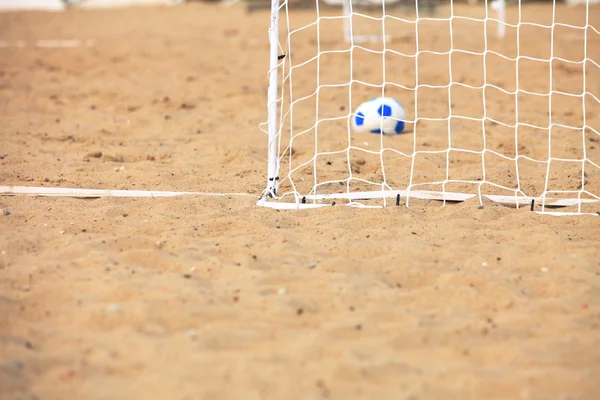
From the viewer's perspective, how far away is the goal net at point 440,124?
15.9 feet

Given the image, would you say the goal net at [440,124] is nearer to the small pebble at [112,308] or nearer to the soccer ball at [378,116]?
the soccer ball at [378,116]

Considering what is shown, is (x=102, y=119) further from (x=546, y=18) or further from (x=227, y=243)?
(x=546, y=18)

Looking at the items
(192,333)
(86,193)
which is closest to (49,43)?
(86,193)

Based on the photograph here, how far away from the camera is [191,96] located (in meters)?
7.73

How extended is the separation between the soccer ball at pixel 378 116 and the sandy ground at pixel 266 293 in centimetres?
84

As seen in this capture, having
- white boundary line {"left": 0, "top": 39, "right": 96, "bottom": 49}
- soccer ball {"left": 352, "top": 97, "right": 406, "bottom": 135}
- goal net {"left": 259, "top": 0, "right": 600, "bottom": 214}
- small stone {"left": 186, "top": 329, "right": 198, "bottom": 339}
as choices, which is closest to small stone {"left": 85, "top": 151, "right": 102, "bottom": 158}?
goal net {"left": 259, "top": 0, "right": 600, "bottom": 214}

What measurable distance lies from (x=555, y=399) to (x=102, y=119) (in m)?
5.17

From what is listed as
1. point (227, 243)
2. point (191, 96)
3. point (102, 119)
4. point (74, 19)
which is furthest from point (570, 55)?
point (74, 19)

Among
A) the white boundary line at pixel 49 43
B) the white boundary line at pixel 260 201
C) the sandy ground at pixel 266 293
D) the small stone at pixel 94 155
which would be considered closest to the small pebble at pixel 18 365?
the sandy ground at pixel 266 293

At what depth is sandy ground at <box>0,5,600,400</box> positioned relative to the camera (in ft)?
8.96

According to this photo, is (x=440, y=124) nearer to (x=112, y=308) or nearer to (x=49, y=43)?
(x=112, y=308)

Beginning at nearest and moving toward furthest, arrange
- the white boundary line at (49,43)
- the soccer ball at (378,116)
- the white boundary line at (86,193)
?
the white boundary line at (86,193) < the soccer ball at (378,116) < the white boundary line at (49,43)

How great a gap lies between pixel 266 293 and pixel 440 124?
11.9 feet

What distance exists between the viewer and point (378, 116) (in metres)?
6.11
